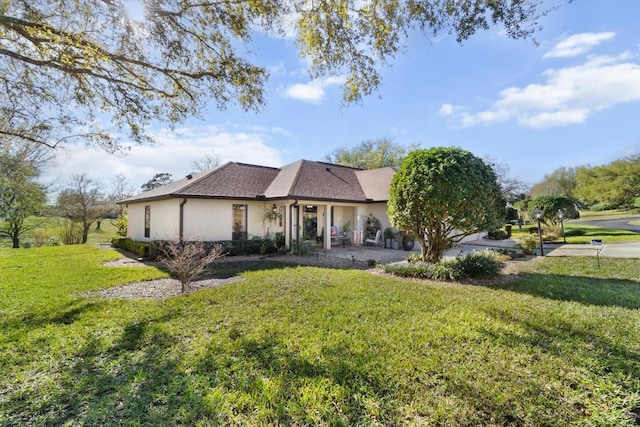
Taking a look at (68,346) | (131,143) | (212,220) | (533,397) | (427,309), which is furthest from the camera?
(212,220)

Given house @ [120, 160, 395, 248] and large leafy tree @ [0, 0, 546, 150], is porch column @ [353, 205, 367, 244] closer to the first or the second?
house @ [120, 160, 395, 248]

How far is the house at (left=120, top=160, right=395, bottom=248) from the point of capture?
14.5 m

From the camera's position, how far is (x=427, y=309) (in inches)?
233

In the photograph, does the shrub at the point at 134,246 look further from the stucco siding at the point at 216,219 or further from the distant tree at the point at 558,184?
the distant tree at the point at 558,184

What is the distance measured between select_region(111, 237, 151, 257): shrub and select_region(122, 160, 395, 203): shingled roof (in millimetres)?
2578

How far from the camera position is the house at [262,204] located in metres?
14.5

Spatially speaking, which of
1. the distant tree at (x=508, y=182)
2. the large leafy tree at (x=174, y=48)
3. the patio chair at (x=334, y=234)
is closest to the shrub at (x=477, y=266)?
the large leafy tree at (x=174, y=48)

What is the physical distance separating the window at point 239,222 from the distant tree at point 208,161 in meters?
22.6

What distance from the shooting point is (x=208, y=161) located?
36.4 m

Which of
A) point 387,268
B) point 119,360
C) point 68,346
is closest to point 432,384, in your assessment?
point 119,360

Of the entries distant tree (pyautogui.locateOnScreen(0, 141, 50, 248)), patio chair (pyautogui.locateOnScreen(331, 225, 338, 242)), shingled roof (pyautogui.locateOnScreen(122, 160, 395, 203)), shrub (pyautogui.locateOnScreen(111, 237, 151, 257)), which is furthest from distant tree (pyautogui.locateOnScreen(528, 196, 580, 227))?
distant tree (pyautogui.locateOnScreen(0, 141, 50, 248))

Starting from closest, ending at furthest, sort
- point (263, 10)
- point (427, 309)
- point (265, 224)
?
point (427, 309)
point (263, 10)
point (265, 224)

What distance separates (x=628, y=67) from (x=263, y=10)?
9.43 meters

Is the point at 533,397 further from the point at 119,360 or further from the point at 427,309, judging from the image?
the point at 119,360
